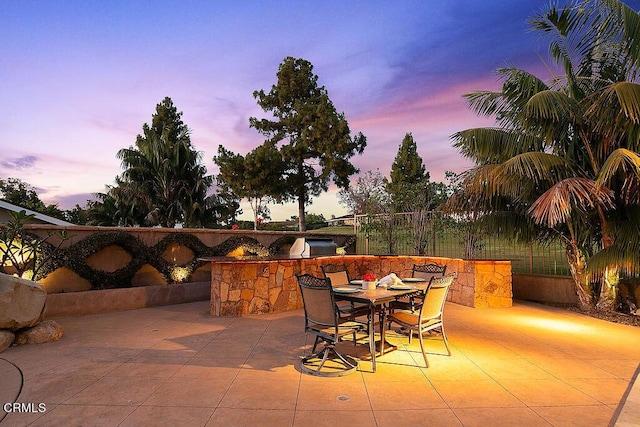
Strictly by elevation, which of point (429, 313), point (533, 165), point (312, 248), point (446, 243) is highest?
point (533, 165)

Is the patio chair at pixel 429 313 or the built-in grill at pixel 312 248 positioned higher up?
the built-in grill at pixel 312 248

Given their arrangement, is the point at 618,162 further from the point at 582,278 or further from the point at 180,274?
the point at 180,274

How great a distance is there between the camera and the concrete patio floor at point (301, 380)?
107 inches

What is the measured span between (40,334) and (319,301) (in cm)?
421

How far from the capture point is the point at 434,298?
4035 mm

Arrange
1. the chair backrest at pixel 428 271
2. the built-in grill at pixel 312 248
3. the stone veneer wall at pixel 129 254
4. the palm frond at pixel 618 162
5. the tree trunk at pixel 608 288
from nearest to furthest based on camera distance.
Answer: the palm frond at pixel 618 162, the chair backrest at pixel 428 271, the tree trunk at pixel 608 288, the stone veneer wall at pixel 129 254, the built-in grill at pixel 312 248

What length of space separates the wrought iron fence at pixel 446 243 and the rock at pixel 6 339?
848 cm

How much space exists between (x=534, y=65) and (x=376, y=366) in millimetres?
7729

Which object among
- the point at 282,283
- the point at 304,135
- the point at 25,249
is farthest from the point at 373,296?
the point at 304,135

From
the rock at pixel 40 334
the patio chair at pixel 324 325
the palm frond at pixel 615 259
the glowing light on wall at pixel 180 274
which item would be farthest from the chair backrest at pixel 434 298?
the glowing light on wall at pixel 180 274

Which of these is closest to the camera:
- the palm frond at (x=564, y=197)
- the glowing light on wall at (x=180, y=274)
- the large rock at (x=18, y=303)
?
the large rock at (x=18, y=303)

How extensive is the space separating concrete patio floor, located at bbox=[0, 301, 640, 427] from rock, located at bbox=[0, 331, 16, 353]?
0.46 ft

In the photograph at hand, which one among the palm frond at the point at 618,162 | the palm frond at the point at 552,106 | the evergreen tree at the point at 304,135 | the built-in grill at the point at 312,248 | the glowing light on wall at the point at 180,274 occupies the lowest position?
the glowing light on wall at the point at 180,274

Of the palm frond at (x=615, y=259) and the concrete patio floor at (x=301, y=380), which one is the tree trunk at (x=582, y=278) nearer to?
the palm frond at (x=615, y=259)
